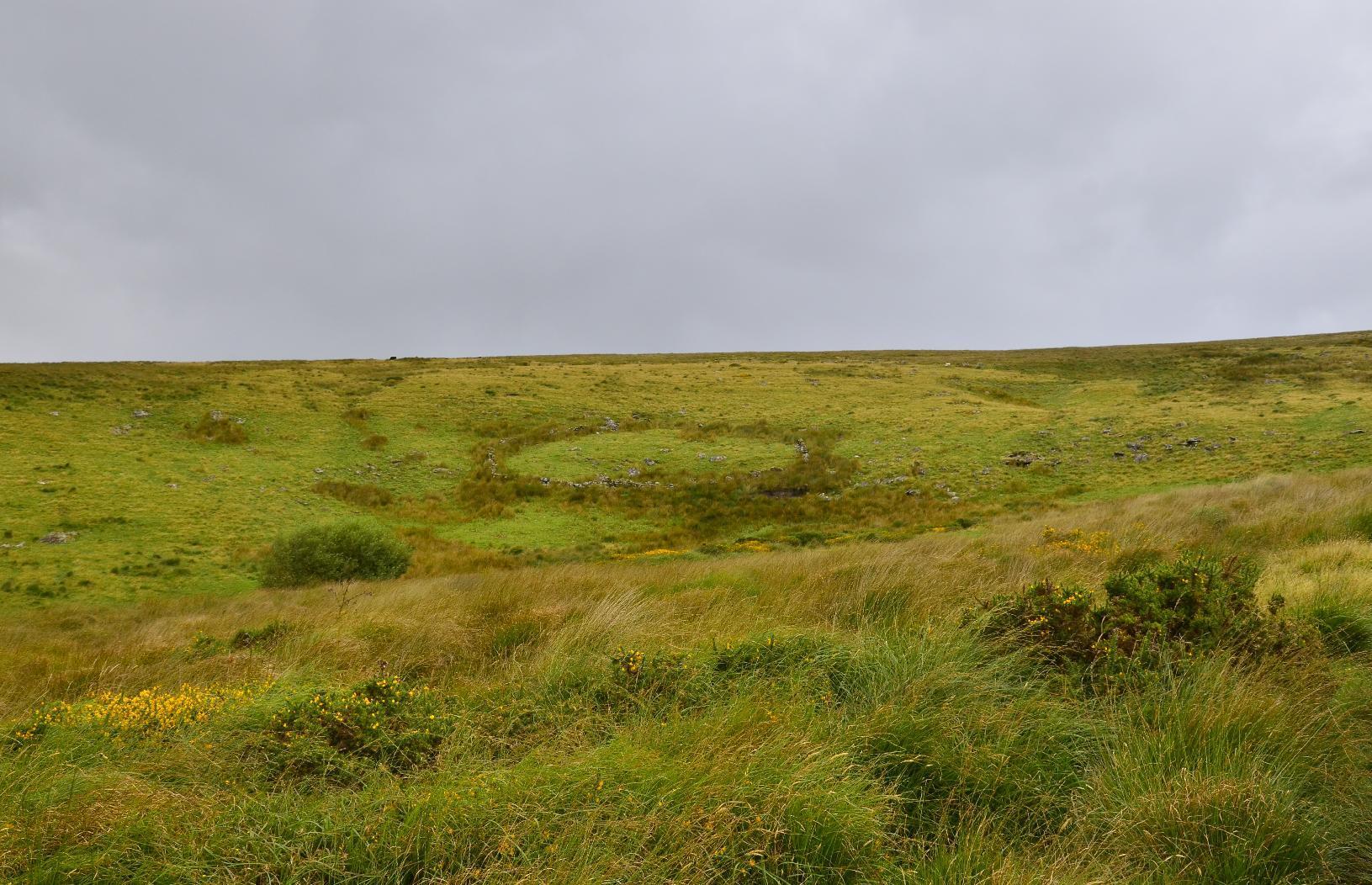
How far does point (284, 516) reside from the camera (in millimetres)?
25875

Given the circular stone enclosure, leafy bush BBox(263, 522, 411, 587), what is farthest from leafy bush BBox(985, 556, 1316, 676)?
the circular stone enclosure

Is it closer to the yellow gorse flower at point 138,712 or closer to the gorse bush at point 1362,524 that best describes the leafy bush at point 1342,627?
the gorse bush at point 1362,524

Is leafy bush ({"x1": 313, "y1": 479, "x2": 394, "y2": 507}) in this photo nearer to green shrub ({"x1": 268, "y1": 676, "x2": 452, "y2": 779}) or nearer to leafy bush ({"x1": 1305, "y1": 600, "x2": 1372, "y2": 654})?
green shrub ({"x1": 268, "y1": 676, "x2": 452, "y2": 779})

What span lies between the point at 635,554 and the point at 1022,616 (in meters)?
19.2

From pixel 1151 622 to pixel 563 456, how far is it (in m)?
32.4

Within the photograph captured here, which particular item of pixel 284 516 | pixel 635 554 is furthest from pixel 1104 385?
pixel 284 516

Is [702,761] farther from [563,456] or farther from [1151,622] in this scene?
[563,456]

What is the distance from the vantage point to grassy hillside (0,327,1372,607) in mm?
23469

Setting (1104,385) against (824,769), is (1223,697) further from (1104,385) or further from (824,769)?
(1104,385)

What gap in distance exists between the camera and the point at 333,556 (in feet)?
63.2

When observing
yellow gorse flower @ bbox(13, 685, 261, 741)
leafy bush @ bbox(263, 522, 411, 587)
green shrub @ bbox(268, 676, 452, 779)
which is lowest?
leafy bush @ bbox(263, 522, 411, 587)

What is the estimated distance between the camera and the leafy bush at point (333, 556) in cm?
1919

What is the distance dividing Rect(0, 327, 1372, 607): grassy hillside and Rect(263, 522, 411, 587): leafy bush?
1487 mm

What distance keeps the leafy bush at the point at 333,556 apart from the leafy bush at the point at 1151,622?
18380 mm
